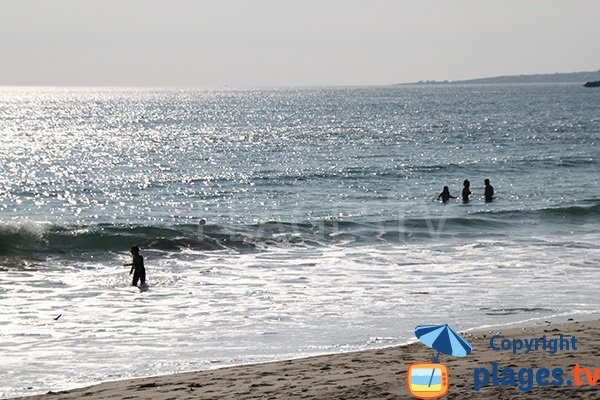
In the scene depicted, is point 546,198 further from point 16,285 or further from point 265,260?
point 16,285

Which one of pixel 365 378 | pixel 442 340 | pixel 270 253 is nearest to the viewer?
pixel 442 340

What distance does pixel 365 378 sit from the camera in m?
12.8

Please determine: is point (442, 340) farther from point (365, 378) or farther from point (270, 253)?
point (270, 253)

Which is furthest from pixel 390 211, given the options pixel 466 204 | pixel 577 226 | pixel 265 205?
pixel 577 226

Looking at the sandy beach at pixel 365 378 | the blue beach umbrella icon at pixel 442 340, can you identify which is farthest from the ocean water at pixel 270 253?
the blue beach umbrella icon at pixel 442 340

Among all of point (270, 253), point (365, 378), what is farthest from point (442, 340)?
point (270, 253)

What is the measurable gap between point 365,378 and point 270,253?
636 inches

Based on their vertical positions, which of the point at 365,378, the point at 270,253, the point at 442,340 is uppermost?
the point at 442,340

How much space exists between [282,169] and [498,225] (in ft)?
89.7

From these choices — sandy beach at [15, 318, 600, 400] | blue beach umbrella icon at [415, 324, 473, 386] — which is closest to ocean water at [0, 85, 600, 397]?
sandy beach at [15, 318, 600, 400]

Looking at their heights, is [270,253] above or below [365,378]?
below

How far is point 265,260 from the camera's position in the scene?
27.2 metres

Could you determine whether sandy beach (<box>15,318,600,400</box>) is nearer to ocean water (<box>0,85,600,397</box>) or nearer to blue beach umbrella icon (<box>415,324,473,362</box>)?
blue beach umbrella icon (<box>415,324,473,362</box>)

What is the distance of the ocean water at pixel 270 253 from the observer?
1678 cm
